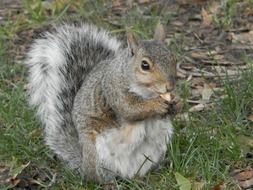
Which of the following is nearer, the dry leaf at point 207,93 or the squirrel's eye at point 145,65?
the squirrel's eye at point 145,65

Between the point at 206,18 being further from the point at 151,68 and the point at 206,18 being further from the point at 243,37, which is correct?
the point at 151,68

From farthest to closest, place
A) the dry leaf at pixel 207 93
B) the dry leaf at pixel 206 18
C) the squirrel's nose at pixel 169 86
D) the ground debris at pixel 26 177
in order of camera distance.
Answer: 1. the dry leaf at pixel 206 18
2. the dry leaf at pixel 207 93
3. the ground debris at pixel 26 177
4. the squirrel's nose at pixel 169 86

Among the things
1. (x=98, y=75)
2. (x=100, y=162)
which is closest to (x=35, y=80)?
(x=98, y=75)

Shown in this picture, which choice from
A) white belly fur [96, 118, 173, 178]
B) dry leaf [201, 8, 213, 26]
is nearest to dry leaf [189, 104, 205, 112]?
white belly fur [96, 118, 173, 178]

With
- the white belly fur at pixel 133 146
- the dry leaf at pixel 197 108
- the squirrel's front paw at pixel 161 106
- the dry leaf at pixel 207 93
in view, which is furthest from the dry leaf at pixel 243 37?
the squirrel's front paw at pixel 161 106

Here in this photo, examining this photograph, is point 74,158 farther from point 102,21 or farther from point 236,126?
point 102,21

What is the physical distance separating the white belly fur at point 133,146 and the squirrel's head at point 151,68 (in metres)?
0.18

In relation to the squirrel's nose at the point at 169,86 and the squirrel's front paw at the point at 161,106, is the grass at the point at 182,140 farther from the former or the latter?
the squirrel's nose at the point at 169,86

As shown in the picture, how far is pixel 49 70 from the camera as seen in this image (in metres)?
3.77

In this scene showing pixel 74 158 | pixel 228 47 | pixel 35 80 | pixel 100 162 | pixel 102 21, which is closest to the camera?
pixel 100 162

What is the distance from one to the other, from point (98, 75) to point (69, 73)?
0.78 ft

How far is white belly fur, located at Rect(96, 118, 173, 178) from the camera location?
3.32 meters

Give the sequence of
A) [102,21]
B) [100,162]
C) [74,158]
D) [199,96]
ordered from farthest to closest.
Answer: [102,21] → [199,96] → [74,158] → [100,162]

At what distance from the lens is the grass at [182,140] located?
339 centimetres
